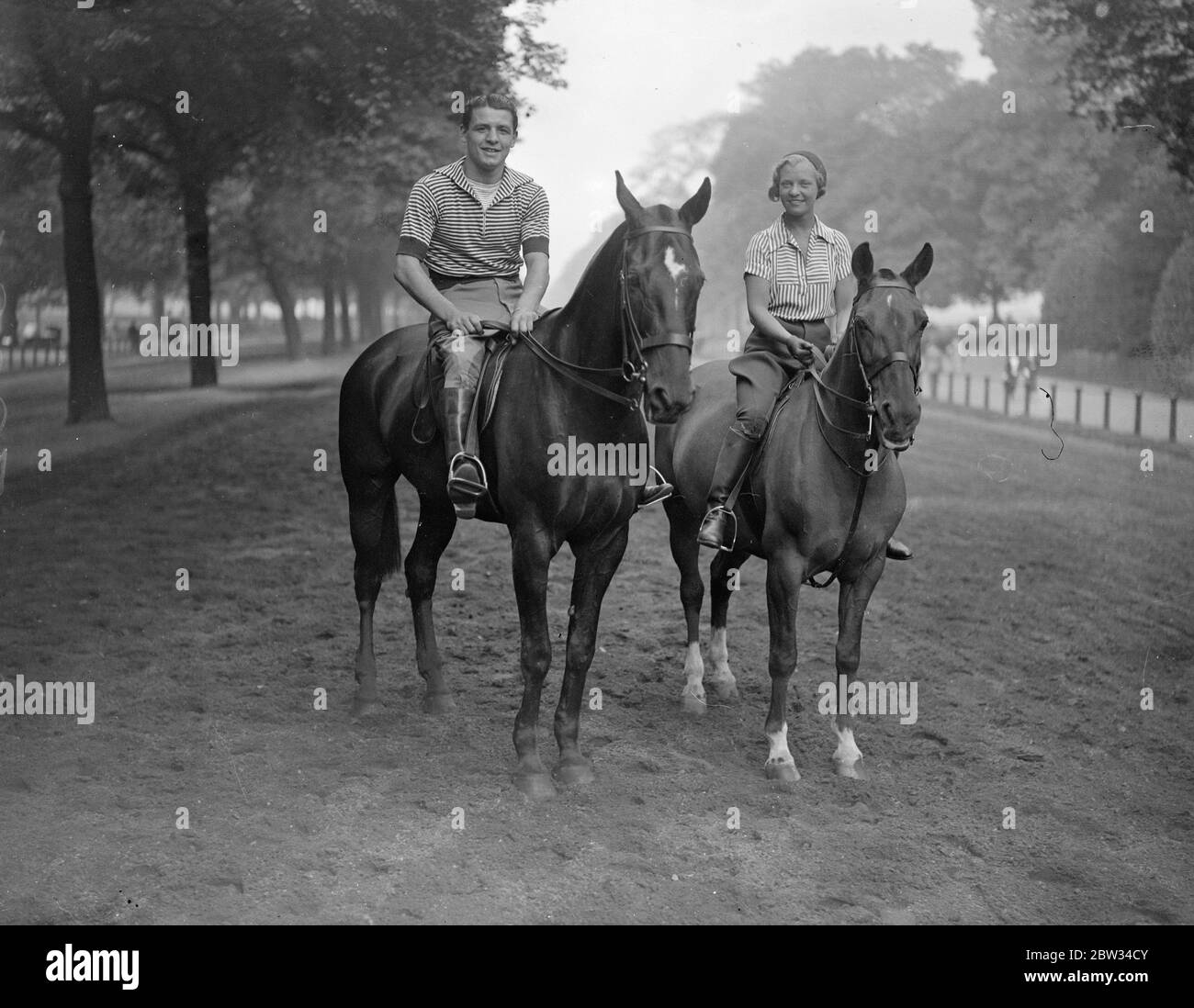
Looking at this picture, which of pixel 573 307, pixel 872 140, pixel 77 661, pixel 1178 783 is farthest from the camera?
pixel 872 140

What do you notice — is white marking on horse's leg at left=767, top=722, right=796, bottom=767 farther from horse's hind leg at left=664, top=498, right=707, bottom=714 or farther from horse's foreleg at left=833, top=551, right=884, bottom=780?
horse's hind leg at left=664, top=498, right=707, bottom=714

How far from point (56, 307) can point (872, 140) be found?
25.6ft

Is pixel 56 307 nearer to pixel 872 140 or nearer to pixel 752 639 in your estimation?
pixel 752 639

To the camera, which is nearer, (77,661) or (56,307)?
(77,661)

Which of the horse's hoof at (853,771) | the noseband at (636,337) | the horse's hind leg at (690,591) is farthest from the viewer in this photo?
the horse's hind leg at (690,591)

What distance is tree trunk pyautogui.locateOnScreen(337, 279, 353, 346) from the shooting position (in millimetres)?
15797

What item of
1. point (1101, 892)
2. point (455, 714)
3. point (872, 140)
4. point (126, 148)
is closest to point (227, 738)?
point (455, 714)

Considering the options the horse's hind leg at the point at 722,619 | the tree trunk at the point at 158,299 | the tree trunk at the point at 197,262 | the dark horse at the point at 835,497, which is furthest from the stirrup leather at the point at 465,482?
the tree trunk at the point at 197,262

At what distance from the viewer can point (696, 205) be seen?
16.7 feet

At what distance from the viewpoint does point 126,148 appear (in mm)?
10383

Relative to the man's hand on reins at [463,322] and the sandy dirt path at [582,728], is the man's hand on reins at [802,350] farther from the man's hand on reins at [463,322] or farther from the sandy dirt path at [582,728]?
the sandy dirt path at [582,728]

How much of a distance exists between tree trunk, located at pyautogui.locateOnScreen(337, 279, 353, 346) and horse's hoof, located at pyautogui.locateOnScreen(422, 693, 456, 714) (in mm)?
9881

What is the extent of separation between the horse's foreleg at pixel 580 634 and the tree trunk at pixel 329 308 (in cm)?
998

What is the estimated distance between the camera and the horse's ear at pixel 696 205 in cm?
505
